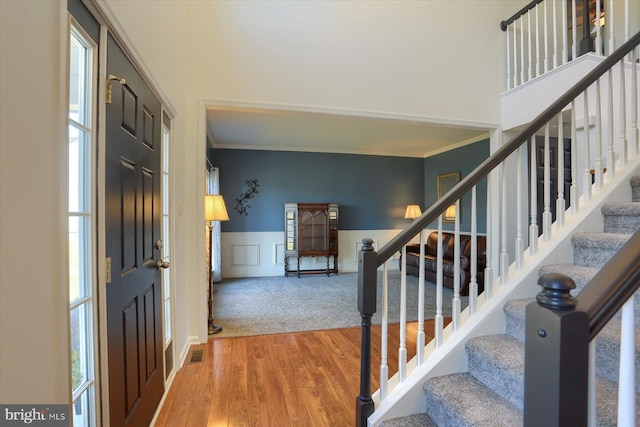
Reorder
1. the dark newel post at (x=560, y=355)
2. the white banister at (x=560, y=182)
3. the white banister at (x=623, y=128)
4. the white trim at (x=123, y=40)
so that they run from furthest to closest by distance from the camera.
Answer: the white banister at (x=623, y=128) < the white banister at (x=560, y=182) < the white trim at (x=123, y=40) < the dark newel post at (x=560, y=355)

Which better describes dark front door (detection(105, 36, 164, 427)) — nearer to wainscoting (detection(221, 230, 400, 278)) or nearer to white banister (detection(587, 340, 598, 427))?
white banister (detection(587, 340, 598, 427))

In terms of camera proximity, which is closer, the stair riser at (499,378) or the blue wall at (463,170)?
the stair riser at (499,378)

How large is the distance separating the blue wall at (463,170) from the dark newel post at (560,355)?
4553 mm

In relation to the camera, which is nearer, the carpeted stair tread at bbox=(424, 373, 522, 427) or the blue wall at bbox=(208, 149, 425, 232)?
the carpeted stair tread at bbox=(424, 373, 522, 427)

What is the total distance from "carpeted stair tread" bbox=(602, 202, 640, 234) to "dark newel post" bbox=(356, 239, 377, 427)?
1445 mm

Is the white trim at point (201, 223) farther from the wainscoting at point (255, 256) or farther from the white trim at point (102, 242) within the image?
the wainscoting at point (255, 256)

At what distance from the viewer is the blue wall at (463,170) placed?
195 inches

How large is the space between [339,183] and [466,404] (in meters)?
5.24

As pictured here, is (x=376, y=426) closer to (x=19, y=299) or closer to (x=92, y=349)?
(x=92, y=349)

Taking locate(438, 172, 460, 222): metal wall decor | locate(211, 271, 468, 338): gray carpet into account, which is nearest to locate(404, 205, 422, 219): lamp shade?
locate(438, 172, 460, 222): metal wall decor

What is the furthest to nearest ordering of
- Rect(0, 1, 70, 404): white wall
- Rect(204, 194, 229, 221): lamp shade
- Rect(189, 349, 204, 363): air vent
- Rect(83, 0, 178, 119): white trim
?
Rect(204, 194, 229, 221): lamp shade → Rect(189, 349, 204, 363): air vent → Rect(83, 0, 178, 119): white trim → Rect(0, 1, 70, 404): white wall

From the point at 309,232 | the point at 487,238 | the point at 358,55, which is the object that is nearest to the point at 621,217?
the point at 487,238

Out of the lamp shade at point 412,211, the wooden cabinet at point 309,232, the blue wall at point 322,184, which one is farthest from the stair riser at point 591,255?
the blue wall at point 322,184

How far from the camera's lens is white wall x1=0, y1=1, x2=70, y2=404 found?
0.73m
